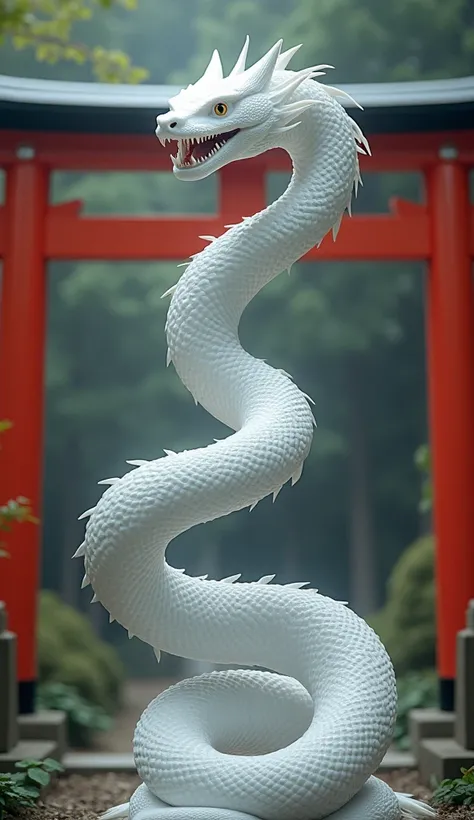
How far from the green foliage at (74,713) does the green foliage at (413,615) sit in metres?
2.08

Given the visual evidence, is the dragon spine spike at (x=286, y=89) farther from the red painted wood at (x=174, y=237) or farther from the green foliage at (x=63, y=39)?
the green foliage at (x=63, y=39)

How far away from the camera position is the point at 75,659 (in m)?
6.11

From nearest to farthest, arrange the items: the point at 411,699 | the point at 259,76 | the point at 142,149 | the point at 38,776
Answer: the point at 259,76 → the point at 38,776 → the point at 142,149 → the point at 411,699

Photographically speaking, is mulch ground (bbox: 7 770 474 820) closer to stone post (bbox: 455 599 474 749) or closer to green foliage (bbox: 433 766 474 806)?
green foliage (bbox: 433 766 474 806)

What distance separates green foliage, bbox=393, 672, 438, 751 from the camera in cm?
487

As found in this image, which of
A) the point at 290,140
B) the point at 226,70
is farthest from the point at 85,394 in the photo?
the point at 290,140

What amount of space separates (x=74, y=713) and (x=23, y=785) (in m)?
2.12

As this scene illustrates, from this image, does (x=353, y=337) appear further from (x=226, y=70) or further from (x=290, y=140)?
(x=290, y=140)

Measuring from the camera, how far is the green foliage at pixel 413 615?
6.26 m

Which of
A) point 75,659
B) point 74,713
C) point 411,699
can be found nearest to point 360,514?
point 75,659

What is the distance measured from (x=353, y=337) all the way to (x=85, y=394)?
3.01 meters

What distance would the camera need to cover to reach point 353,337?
964 cm

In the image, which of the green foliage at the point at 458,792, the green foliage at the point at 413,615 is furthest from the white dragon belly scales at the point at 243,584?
the green foliage at the point at 413,615

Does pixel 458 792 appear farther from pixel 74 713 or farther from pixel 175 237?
pixel 74 713
